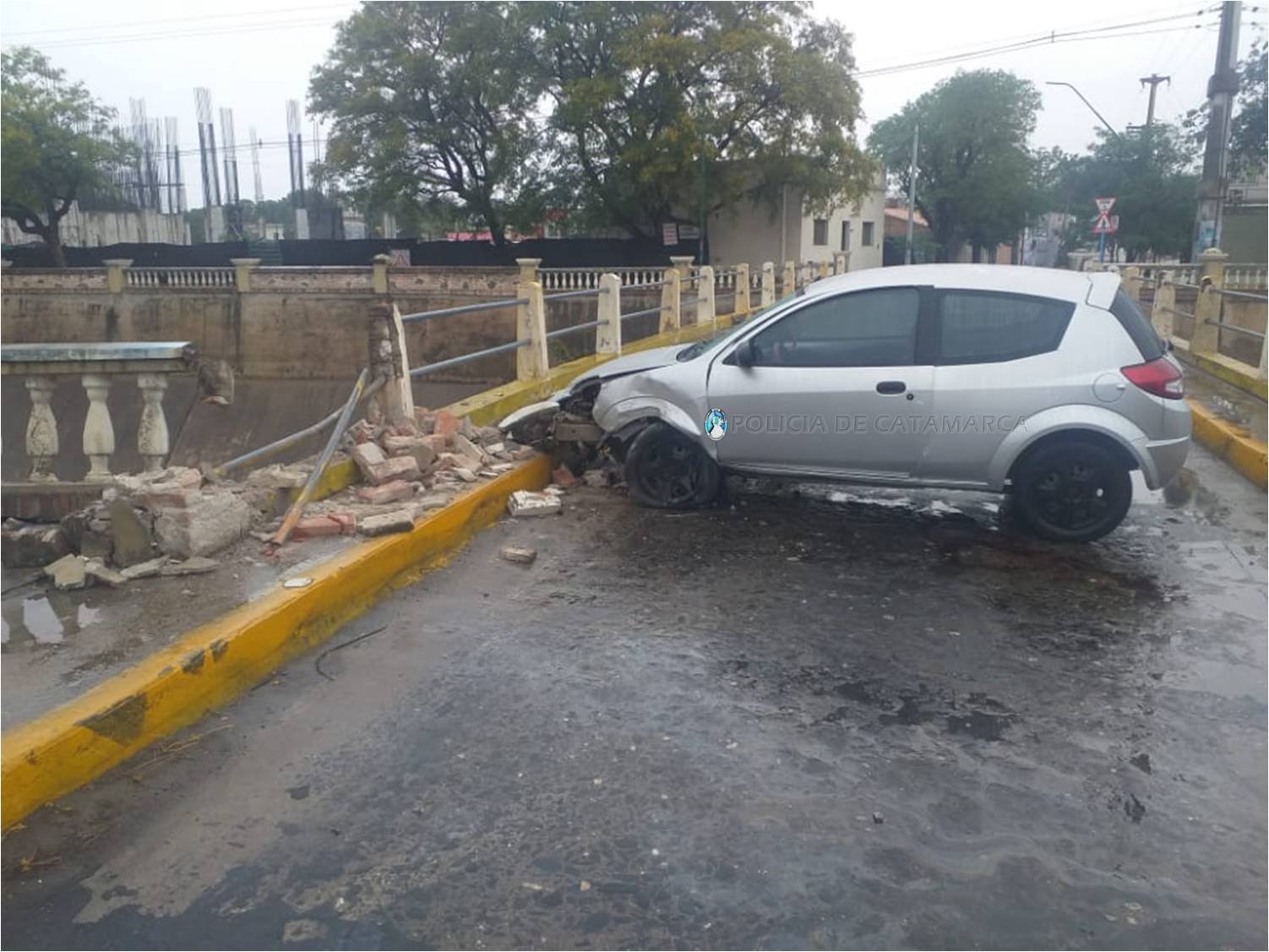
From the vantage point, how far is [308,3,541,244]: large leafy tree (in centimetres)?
3309

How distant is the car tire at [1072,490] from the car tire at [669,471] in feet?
6.19

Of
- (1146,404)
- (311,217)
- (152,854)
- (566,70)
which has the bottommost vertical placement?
(152,854)

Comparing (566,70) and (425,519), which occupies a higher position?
(566,70)

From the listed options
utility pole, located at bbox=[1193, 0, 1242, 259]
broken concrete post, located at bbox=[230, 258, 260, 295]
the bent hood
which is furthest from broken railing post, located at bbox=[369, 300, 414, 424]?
broken concrete post, located at bbox=[230, 258, 260, 295]

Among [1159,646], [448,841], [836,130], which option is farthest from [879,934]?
[836,130]

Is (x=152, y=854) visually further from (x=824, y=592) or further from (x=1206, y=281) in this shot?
(x=1206, y=281)

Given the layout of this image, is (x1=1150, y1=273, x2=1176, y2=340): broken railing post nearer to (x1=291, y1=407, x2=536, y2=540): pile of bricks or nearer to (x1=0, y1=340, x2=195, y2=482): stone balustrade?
(x1=291, y1=407, x2=536, y2=540): pile of bricks

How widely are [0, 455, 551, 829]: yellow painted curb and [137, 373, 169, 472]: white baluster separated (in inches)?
70.1

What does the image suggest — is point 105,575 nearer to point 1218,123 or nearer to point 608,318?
point 608,318

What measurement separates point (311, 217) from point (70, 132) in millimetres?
14339

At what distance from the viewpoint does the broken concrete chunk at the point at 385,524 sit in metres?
5.17

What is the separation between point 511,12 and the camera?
108ft

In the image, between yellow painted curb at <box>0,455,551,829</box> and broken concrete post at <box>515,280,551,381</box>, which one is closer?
yellow painted curb at <box>0,455,551,829</box>

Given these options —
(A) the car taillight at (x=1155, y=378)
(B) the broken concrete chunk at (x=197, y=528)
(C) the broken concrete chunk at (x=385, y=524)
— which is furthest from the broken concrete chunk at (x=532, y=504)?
(A) the car taillight at (x=1155, y=378)
